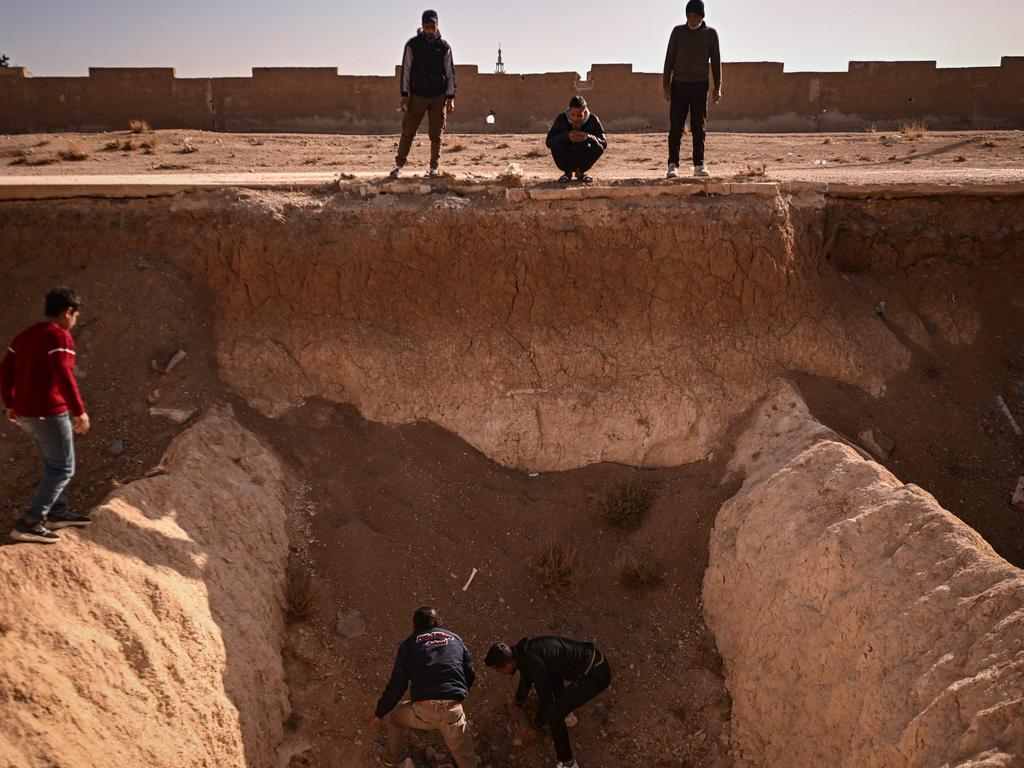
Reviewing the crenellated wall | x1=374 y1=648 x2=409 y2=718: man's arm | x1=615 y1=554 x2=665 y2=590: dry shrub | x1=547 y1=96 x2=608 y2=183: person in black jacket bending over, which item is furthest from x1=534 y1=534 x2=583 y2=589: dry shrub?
the crenellated wall

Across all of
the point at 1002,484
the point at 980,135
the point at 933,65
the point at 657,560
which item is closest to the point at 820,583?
the point at 657,560

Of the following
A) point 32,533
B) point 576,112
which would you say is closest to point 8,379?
point 32,533

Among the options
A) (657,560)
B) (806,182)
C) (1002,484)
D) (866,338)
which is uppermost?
(806,182)

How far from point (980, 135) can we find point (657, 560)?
13153 mm

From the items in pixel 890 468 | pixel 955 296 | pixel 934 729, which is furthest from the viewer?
pixel 955 296

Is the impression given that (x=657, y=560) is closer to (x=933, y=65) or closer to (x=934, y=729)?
(x=934, y=729)

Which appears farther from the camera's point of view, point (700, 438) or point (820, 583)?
point (700, 438)

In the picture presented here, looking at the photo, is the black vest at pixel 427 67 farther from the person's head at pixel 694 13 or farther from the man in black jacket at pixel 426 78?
the person's head at pixel 694 13

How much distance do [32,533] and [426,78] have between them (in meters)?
6.21

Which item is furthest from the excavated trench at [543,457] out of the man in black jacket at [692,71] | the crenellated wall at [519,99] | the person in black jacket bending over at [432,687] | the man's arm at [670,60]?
the crenellated wall at [519,99]

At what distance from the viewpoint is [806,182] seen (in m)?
9.67

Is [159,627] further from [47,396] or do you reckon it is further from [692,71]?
[692,71]

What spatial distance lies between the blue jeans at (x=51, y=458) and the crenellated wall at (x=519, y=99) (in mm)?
13246

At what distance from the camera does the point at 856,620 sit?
6.07 metres
